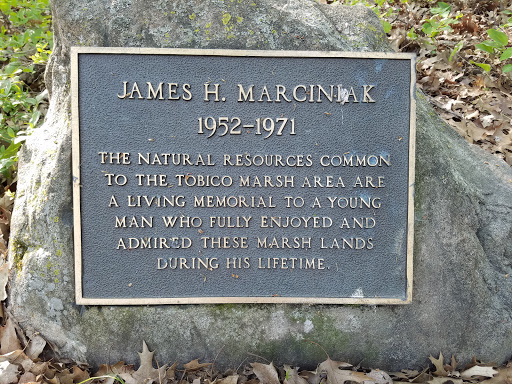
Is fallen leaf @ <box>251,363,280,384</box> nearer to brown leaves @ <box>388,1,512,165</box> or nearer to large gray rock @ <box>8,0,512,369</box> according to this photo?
large gray rock @ <box>8,0,512,369</box>

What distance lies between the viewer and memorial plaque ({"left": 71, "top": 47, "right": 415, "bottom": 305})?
97.2 inches

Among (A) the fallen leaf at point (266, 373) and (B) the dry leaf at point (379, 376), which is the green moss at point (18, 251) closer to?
(A) the fallen leaf at point (266, 373)

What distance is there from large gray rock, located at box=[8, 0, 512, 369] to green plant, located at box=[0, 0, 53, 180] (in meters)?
0.98

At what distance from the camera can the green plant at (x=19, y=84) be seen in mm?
3566

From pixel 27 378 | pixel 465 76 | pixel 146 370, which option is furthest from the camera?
pixel 465 76

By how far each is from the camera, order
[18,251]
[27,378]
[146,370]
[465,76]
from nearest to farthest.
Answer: [27,378] → [146,370] → [18,251] → [465,76]

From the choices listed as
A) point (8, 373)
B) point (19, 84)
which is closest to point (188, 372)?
point (8, 373)

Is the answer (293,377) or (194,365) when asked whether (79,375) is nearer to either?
(194,365)

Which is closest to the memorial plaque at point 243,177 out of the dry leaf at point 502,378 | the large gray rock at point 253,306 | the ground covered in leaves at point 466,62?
the large gray rock at point 253,306

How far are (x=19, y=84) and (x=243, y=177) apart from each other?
297 centimetres

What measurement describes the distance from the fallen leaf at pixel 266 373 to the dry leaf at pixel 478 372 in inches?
44.8

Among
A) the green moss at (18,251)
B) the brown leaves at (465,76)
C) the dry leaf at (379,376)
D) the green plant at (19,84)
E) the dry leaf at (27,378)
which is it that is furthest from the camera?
the brown leaves at (465,76)

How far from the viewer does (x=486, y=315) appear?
265 cm

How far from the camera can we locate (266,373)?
2.45 m
